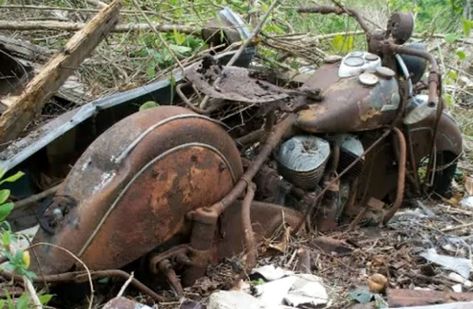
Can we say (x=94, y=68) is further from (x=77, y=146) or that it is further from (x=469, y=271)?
(x=469, y=271)

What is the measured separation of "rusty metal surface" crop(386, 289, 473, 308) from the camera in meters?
2.79

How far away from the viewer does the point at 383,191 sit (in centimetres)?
423

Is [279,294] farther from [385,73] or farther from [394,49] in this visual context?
[394,49]

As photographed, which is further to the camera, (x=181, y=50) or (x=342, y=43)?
(x=342, y=43)

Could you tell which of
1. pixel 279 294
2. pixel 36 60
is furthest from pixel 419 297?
pixel 36 60

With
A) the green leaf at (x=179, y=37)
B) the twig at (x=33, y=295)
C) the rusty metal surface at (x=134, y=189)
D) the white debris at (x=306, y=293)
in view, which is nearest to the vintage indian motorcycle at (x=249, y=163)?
the rusty metal surface at (x=134, y=189)

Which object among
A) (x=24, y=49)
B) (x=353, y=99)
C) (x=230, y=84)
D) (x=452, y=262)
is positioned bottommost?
(x=452, y=262)

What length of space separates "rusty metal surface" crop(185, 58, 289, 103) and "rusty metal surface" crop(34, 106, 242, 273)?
0.76ft

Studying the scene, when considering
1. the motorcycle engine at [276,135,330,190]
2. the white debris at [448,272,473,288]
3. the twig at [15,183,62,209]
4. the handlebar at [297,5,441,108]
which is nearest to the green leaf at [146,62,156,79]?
the handlebar at [297,5,441,108]

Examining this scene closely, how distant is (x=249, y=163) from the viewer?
3410mm

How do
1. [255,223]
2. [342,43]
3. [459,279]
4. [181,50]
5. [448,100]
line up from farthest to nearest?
[448,100]
[342,43]
[181,50]
[255,223]
[459,279]

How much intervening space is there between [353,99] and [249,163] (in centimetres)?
66

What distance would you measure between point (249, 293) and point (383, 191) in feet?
5.00

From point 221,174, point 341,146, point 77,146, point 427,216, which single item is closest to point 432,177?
point 427,216
